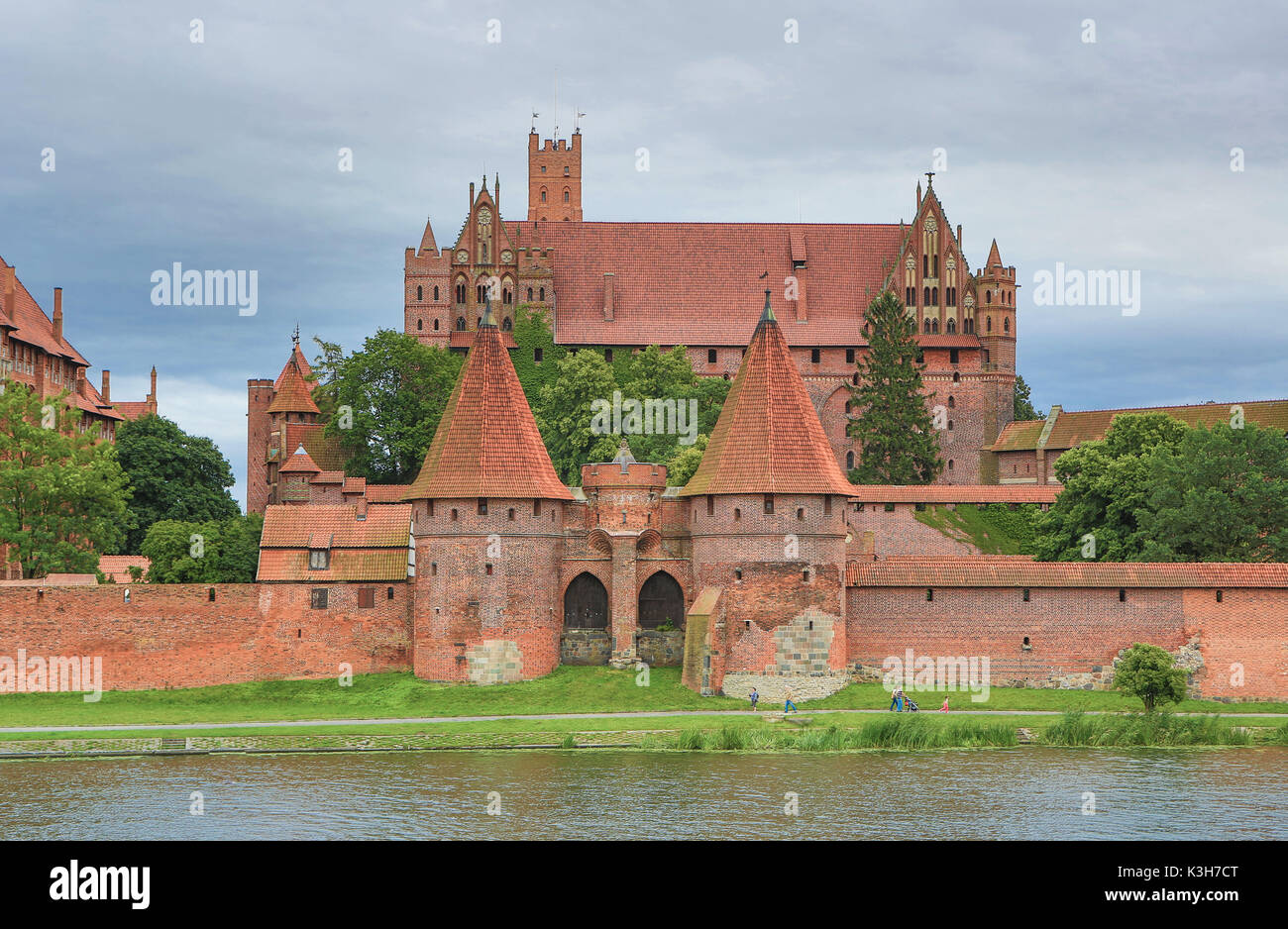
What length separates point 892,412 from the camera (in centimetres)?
6994

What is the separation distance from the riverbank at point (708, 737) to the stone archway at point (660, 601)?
765 centimetres

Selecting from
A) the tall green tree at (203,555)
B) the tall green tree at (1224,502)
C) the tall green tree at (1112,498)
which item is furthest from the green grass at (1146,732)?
the tall green tree at (203,555)

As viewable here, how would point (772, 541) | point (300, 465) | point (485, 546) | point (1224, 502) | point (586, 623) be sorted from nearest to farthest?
point (772, 541) < point (485, 546) < point (1224, 502) < point (586, 623) < point (300, 465)

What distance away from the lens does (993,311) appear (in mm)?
78125

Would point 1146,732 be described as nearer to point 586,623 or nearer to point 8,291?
point 586,623

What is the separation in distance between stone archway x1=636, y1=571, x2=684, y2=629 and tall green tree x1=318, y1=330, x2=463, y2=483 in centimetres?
2136

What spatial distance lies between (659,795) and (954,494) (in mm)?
35848

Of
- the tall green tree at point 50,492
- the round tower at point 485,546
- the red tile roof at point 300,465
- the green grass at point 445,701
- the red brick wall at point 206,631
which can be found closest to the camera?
the green grass at point 445,701

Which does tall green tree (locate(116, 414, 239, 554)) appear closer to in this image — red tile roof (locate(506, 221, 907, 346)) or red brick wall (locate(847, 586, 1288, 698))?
red tile roof (locate(506, 221, 907, 346))

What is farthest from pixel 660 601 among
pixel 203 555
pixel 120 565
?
pixel 120 565

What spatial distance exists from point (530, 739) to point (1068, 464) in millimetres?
28479

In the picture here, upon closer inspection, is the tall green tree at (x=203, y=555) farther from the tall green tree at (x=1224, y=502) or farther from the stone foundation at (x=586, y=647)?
the tall green tree at (x=1224, y=502)

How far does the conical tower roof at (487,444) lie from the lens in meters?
42.3
